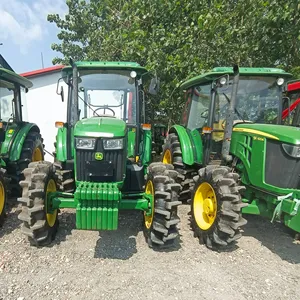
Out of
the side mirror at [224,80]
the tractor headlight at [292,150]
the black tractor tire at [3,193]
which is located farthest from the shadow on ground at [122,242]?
the side mirror at [224,80]

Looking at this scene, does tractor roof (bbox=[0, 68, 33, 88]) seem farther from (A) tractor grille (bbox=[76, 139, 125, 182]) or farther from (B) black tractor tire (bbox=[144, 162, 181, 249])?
(B) black tractor tire (bbox=[144, 162, 181, 249])

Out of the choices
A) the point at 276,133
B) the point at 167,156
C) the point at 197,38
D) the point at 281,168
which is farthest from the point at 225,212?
the point at 197,38

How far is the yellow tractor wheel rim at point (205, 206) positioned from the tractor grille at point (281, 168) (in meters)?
0.73

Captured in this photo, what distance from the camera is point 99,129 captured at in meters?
3.29

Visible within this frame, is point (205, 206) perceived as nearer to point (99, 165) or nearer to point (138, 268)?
point (138, 268)

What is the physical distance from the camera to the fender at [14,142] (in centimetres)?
464

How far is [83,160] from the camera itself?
3322 mm

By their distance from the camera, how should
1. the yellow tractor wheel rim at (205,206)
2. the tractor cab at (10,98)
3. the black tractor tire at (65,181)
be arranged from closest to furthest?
1. the yellow tractor wheel rim at (205,206)
2. the black tractor tire at (65,181)
3. the tractor cab at (10,98)

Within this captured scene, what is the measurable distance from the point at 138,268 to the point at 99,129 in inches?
62.9

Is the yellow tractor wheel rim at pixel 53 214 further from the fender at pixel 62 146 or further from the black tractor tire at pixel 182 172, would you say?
the black tractor tire at pixel 182 172

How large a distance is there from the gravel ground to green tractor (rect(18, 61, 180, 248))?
0.83ft

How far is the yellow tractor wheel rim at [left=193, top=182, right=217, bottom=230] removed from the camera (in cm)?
362

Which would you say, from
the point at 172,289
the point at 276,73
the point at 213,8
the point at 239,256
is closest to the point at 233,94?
the point at 276,73

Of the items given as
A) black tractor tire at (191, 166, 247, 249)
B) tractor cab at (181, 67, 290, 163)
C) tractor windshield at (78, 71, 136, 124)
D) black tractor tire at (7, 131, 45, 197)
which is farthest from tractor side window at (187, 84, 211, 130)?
black tractor tire at (7, 131, 45, 197)
